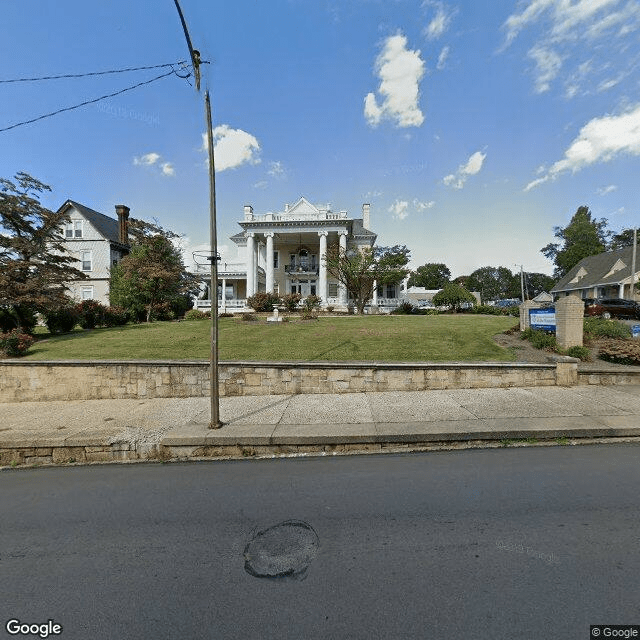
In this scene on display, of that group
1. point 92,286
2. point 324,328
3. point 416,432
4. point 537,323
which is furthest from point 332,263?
point 92,286

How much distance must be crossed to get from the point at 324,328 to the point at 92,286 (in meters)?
26.0

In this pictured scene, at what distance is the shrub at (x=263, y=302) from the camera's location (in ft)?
75.6

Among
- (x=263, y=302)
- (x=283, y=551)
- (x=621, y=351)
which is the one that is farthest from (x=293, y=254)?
(x=283, y=551)

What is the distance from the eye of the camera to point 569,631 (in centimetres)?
195

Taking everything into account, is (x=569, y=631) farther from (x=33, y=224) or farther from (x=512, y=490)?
(x=33, y=224)

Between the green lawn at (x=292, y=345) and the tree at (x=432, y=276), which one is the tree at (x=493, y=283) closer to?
the tree at (x=432, y=276)

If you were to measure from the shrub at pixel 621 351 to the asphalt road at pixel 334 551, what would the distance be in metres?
5.52

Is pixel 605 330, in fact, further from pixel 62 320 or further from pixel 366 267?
pixel 62 320

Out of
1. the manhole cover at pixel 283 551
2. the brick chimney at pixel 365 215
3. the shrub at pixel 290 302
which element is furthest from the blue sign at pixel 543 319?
the brick chimney at pixel 365 215

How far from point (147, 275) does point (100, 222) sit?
16577 mm

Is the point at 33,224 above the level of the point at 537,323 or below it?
above

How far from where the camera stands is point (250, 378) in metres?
7.96

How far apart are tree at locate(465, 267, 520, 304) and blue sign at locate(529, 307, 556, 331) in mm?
90772

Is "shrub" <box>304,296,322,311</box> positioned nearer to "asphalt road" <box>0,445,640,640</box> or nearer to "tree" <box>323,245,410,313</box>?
"tree" <box>323,245,410,313</box>
